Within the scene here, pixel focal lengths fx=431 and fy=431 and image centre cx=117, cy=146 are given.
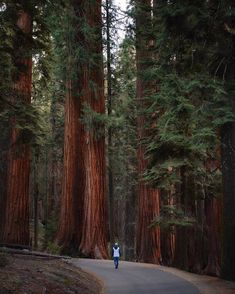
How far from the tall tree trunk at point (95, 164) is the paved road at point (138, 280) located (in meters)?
3.17

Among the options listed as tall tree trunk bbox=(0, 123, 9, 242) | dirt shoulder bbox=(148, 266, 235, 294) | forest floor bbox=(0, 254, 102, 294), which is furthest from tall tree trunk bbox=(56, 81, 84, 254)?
forest floor bbox=(0, 254, 102, 294)

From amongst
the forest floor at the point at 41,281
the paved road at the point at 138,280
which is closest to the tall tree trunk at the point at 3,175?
the paved road at the point at 138,280

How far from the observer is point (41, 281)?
892cm

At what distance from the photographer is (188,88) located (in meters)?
12.5

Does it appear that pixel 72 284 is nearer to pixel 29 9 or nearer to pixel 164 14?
pixel 29 9

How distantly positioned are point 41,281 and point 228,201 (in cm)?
606

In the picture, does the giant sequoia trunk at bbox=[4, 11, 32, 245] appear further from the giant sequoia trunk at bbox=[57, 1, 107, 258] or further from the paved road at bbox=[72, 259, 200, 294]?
the paved road at bbox=[72, 259, 200, 294]

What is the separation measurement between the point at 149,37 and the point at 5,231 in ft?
31.6

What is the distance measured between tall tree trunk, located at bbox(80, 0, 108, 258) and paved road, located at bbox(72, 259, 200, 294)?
317 cm

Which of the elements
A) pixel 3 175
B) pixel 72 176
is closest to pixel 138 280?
pixel 72 176

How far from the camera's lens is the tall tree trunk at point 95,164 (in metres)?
19.6

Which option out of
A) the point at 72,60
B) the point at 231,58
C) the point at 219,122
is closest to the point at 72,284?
the point at 219,122

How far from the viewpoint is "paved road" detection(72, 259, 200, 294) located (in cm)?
1110

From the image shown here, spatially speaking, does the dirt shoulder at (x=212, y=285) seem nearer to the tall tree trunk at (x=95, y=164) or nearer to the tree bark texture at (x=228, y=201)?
the tree bark texture at (x=228, y=201)
